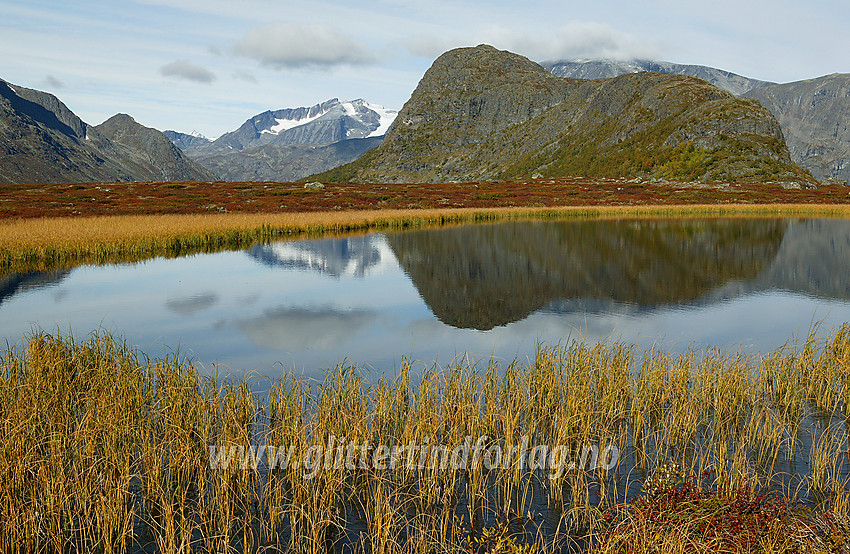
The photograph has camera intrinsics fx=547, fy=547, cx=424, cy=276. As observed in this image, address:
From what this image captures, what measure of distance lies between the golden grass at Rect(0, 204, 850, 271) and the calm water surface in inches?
177

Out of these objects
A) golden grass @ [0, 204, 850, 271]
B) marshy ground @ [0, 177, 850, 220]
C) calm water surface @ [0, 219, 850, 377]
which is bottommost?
calm water surface @ [0, 219, 850, 377]

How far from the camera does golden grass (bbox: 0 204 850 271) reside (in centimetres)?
3328

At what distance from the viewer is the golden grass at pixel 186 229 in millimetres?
33281

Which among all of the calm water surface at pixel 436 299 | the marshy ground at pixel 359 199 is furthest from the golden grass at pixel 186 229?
the marshy ground at pixel 359 199

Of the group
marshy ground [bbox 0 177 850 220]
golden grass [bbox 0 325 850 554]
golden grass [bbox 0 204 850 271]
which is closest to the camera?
golden grass [bbox 0 325 850 554]

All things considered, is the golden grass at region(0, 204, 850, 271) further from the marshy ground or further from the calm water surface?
the marshy ground

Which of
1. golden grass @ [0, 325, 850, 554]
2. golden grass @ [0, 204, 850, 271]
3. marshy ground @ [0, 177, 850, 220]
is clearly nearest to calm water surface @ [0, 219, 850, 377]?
golden grass @ [0, 325, 850, 554]

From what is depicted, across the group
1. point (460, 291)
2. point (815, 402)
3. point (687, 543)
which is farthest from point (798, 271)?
point (687, 543)

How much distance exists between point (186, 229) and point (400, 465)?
1553 inches

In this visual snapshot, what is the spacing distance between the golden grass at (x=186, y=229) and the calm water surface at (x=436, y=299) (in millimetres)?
4498

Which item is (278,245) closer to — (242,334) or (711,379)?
(242,334)

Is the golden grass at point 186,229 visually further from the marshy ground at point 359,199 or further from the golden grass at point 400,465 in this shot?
the golden grass at point 400,465

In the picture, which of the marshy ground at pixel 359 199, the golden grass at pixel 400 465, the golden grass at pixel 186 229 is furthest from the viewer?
the marshy ground at pixel 359 199

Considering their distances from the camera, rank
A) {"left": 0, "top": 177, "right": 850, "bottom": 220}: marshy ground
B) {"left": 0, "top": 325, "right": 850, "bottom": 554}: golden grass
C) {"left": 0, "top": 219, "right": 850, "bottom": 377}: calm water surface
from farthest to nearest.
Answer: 1. {"left": 0, "top": 177, "right": 850, "bottom": 220}: marshy ground
2. {"left": 0, "top": 219, "right": 850, "bottom": 377}: calm water surface
3. {"left": 0, "top": 325, "right": 850, "bottom": 554}: golden grass
